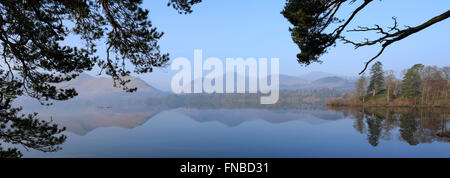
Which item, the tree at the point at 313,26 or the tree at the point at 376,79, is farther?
the tree at the point at 376,79

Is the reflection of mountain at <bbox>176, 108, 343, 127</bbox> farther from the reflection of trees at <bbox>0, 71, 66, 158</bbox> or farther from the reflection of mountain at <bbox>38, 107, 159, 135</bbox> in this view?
the reflection of trees at <bbox>0, 71, 66, 158</bbox>

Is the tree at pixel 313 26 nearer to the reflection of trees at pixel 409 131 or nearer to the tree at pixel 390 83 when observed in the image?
the reflection of trees at pixel 409 131

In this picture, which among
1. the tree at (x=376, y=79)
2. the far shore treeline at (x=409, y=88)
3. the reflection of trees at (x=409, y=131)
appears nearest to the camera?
the reflection of trees at (x=409, y=131)

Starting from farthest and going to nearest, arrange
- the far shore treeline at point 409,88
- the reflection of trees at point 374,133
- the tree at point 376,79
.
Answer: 1. the tree at point 376,79
2. the far shore treeline at point 409,88
3. the reflection of trees at point 374,133

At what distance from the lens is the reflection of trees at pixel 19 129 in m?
7.88

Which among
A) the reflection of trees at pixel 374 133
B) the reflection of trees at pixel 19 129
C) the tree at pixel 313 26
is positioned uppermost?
the tree at pixel 313 26

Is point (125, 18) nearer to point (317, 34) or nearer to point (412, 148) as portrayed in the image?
point (317, 34)

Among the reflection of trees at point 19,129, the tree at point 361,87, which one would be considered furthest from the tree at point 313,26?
the tree at point 361,87

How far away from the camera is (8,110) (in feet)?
27.5

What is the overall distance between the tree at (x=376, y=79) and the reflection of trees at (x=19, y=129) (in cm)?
9058

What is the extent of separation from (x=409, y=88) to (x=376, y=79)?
11.5 meters

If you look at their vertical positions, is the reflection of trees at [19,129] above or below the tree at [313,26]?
below
